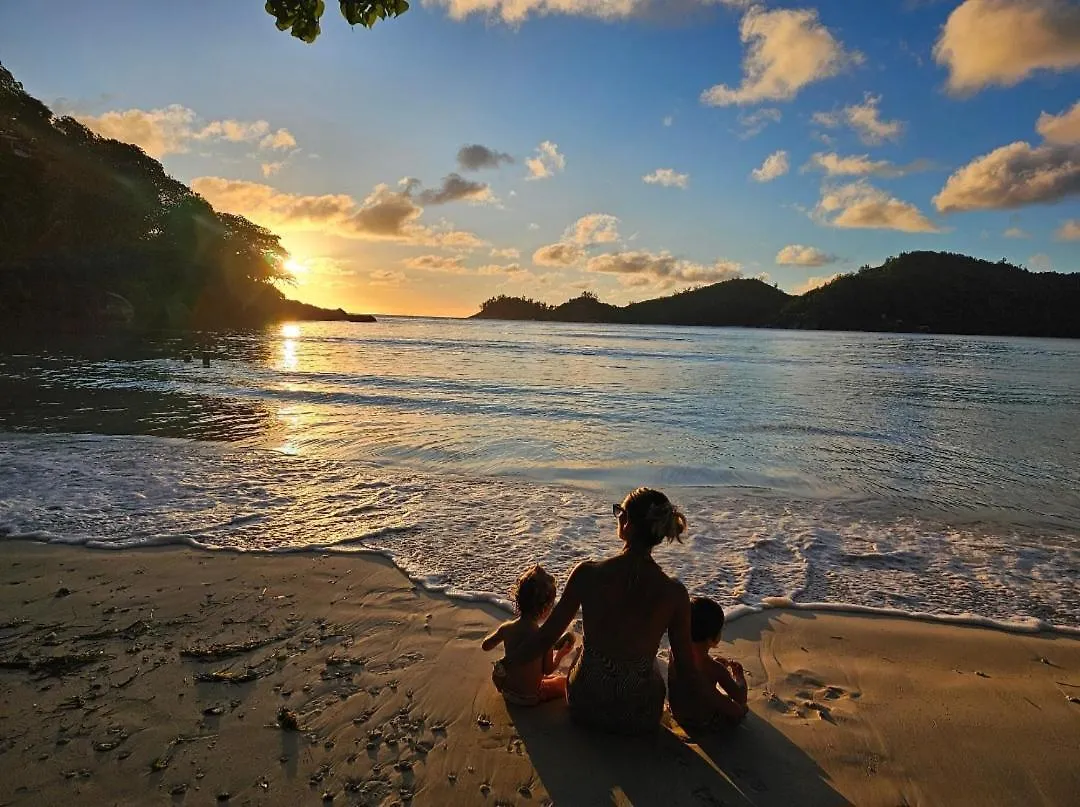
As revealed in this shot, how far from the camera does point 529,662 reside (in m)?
3.54

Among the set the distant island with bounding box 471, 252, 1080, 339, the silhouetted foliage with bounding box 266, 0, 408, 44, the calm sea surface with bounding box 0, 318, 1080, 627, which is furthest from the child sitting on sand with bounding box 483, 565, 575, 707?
the distant island with bounding box 471, 252, 1080, 339

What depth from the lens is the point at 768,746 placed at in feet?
11.0

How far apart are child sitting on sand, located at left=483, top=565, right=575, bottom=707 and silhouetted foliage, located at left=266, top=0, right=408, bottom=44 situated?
4.04m

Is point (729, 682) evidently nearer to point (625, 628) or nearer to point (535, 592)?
point (625, 628)

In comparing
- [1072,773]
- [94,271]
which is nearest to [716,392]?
[1072,773]

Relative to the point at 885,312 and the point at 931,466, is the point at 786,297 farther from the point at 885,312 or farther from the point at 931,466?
the point at 931,466

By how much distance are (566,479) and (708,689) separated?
6.11 metres

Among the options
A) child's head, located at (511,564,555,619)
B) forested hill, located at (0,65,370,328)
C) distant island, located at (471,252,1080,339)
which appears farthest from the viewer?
distant island, located at (471,252,1080,339)

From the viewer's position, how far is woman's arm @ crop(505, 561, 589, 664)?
132 inches

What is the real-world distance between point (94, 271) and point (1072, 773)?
67.5 metres

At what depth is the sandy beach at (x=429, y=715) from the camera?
2967 mm

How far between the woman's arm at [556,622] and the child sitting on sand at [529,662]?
0.05 m

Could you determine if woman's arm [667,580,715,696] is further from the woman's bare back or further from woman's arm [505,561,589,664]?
woman's arm [505,561,589,664]

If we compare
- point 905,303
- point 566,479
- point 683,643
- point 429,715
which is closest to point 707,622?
point 683,643
